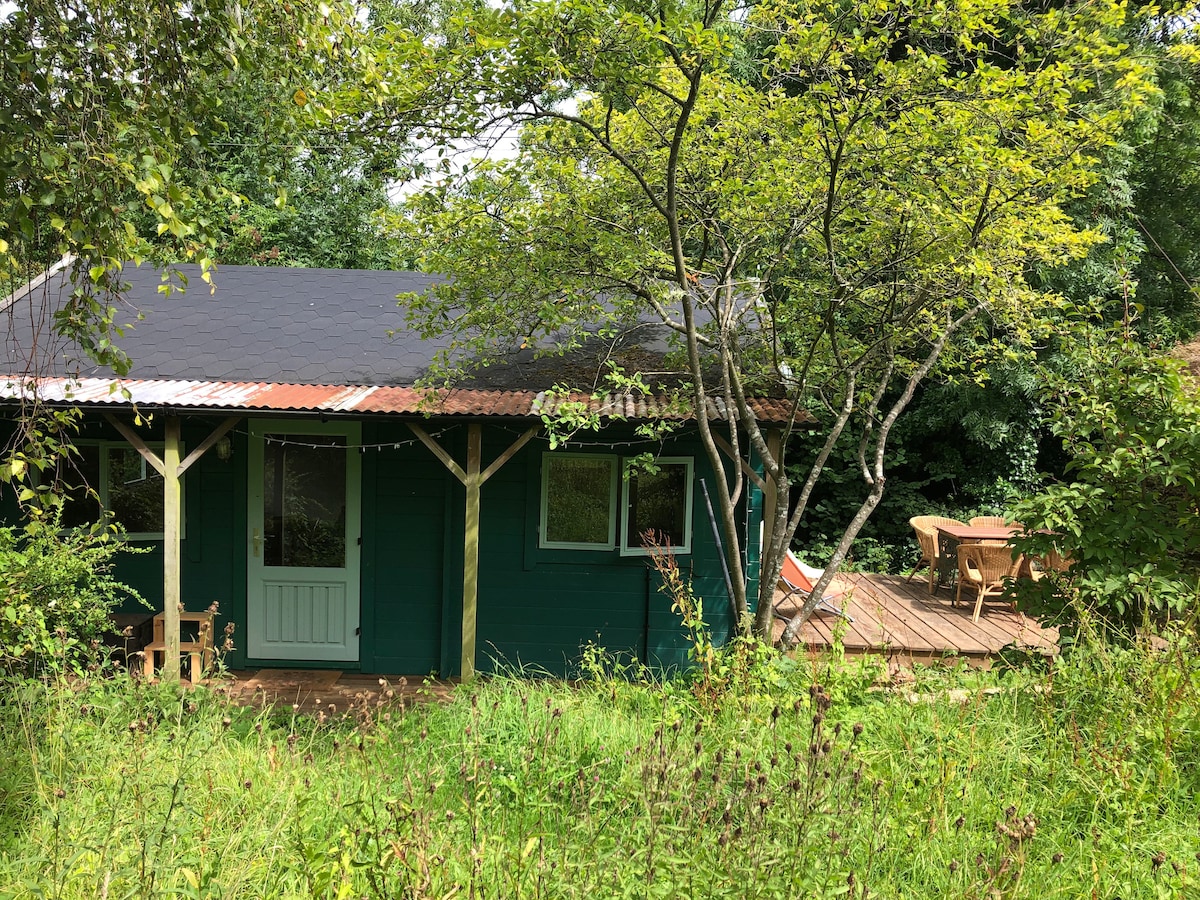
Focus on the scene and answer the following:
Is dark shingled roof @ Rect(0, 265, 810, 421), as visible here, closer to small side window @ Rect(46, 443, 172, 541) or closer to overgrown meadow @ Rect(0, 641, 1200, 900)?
small side window @ Rect(46, 443, 172, 541)

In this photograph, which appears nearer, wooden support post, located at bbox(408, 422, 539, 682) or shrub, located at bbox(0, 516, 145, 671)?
shrub, located at bbox(0, 516, 145, 671)

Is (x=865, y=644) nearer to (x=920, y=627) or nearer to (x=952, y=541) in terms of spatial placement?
(x=920, y=627)

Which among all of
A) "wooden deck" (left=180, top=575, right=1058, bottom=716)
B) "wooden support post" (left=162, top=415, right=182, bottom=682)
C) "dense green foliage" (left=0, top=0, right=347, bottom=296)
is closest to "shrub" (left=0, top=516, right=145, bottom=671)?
"wooden support post" (left=162, top=415, right=182, bottom=682)

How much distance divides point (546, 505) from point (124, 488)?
4.04 meters

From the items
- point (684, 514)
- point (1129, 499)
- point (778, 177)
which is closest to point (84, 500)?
point (684, 514)

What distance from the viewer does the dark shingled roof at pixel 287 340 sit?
25.4 feet

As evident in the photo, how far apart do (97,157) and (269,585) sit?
571 cm

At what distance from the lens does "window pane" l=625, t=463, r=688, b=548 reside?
7.81 meters

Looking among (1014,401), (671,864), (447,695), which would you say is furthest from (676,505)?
(1014,401)

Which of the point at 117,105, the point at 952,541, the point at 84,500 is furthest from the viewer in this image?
the point at 952,541

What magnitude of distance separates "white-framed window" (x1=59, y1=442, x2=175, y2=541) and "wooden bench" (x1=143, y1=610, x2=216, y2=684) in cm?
101

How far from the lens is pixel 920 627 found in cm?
Answer: 823

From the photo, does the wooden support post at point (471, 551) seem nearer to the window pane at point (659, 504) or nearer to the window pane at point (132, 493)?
the window pane at point (659, 504)

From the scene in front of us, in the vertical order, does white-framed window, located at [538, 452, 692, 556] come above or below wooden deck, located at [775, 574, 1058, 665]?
above
